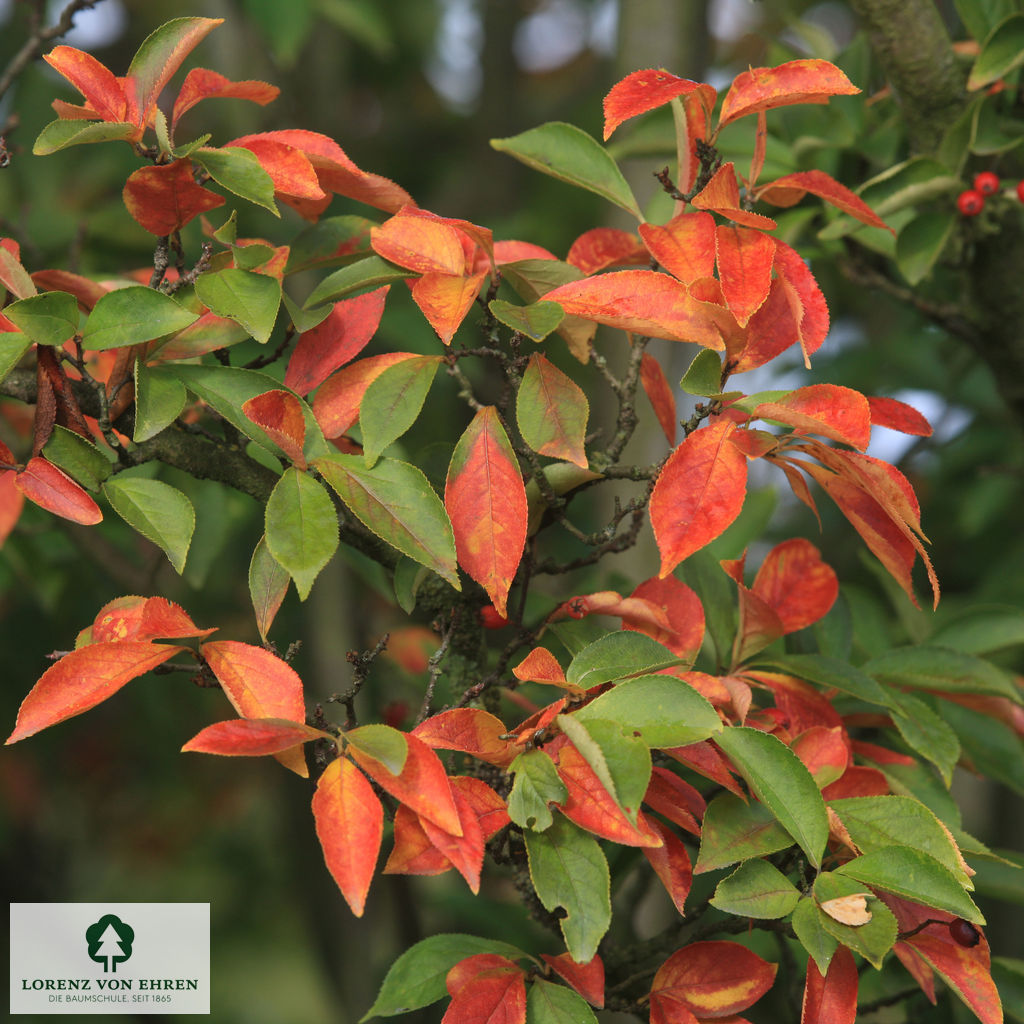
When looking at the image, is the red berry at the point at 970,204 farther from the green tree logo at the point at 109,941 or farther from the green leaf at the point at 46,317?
the green tree logo at the point at 109,941

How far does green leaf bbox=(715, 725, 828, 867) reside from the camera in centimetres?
51

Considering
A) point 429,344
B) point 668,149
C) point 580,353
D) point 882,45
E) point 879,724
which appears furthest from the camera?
point 429,344

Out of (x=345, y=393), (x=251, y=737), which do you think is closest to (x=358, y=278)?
(x=345, y=393)

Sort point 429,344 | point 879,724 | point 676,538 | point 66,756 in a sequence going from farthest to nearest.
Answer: point 66,756 < point 429,344 < point 879,724 < point 676,538

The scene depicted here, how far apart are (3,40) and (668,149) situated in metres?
1.56

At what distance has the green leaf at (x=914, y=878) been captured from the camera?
48 cm

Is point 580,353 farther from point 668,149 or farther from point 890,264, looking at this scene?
point 890,264

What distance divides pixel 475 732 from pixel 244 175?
1.04ft

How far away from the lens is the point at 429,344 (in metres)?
1.19

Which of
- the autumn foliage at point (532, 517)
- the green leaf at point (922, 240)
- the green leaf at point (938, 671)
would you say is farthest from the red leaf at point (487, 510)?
the green leaf at point (922, 240)

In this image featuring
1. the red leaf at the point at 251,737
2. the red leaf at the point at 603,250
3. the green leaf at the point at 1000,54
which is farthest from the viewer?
the green leaf at the point at 1000,54

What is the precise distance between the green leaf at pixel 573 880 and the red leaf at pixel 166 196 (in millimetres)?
392

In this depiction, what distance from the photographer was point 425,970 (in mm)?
598

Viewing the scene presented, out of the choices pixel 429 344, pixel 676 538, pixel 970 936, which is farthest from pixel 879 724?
pixel 429 344
